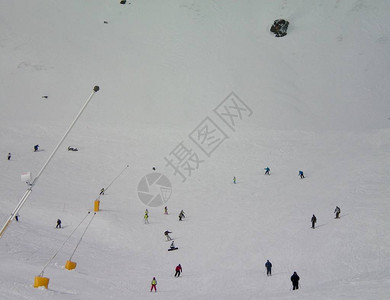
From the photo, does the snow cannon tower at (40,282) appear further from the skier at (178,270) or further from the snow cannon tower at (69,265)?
the skier at (178,270)

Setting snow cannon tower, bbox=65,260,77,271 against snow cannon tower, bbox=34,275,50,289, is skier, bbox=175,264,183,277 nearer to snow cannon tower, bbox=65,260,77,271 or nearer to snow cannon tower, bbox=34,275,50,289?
snow cannon tower, bbox=65,260,77,271

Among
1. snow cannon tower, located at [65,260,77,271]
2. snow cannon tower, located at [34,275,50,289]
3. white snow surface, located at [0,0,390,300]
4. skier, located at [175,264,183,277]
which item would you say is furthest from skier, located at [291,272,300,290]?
snow cannon tower, located at [65,260,77,271]

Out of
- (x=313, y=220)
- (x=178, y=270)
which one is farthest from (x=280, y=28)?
(x=178, y=270)

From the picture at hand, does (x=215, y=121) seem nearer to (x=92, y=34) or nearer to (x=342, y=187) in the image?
(x=342, y=187)

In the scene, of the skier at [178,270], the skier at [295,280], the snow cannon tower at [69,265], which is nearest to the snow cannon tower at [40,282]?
the snow cannon tower at [69,265]

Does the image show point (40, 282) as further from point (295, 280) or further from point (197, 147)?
point (197, 147)

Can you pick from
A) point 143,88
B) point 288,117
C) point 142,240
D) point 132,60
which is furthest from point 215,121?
point 142,240
